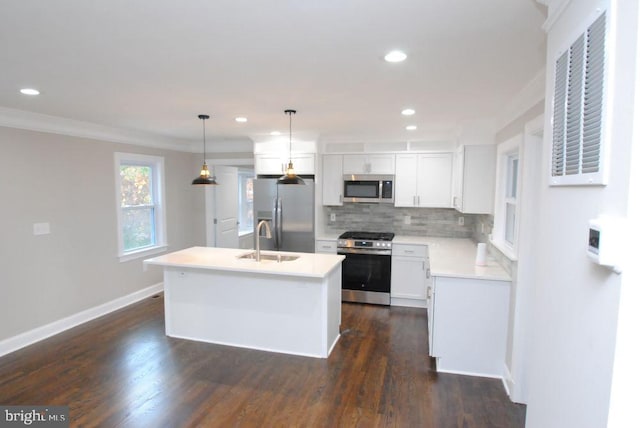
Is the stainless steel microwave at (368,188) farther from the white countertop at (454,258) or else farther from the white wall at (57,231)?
the white wall at (57,231)

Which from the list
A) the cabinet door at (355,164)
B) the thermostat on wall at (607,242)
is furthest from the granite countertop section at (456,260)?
the thermostat on wall at (607,242)

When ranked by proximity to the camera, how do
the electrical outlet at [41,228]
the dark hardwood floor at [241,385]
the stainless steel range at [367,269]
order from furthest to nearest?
1. the stainless steel range at [367,269]
2. the electrical outlet at [41,228]
3. the dark hardwood floor at [241,385]

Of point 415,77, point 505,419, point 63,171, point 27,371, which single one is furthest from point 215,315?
point 415,77

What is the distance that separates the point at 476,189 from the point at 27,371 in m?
4.67

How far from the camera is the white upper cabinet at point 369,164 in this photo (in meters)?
5.08

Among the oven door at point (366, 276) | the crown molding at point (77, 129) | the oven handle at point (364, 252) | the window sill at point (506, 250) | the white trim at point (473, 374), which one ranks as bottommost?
the white trim at point (473, 374)

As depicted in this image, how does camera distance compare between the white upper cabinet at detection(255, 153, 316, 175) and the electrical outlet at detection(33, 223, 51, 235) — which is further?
the white upper cabinet at detection(255, 153, 316, 175)

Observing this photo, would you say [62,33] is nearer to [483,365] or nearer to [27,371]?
[27,371]

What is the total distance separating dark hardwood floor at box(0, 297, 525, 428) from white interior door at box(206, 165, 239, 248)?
8.25ft

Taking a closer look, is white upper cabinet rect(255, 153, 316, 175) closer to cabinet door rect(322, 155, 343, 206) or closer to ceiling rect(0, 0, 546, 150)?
cabinet door rect(322, 155, 343, 206)

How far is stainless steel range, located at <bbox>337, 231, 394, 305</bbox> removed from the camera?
15.8 ft

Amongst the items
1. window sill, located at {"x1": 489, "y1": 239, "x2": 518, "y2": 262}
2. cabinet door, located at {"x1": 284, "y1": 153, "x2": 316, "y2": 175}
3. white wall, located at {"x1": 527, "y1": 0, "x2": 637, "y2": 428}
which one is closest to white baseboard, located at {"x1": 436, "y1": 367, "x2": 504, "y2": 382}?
window sill, located at {"x1": 489, "y1": 239, "x2": 518, "y2": 262}

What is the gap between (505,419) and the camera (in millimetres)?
2486

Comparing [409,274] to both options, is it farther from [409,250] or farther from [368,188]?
[368,188]
